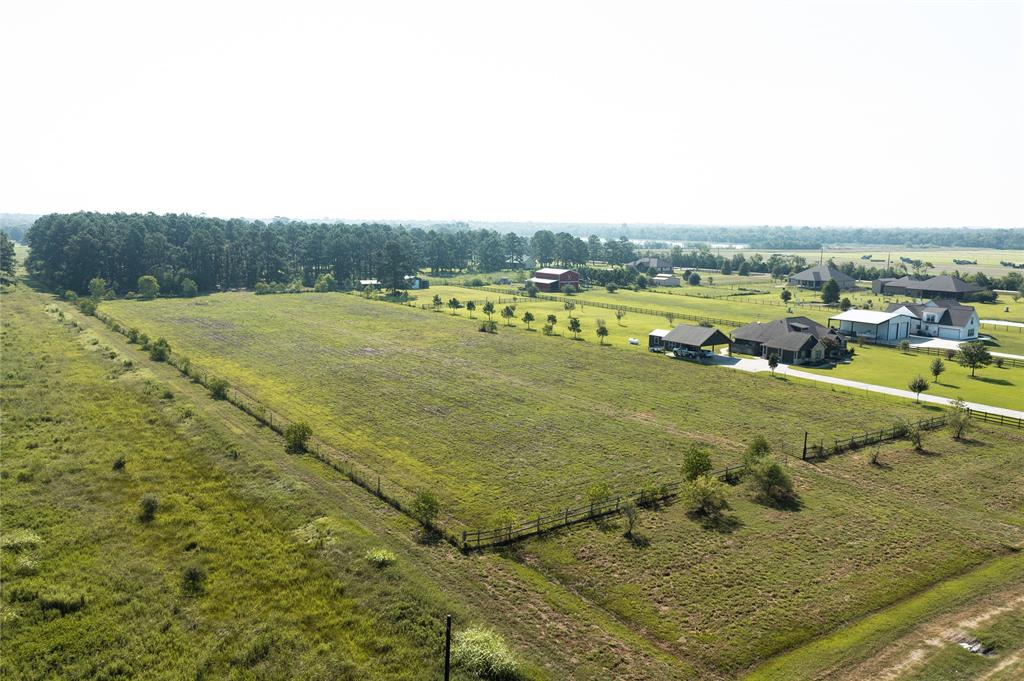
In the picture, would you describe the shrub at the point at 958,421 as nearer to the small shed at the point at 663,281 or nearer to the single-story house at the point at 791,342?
the single-story house at the point at 791,342

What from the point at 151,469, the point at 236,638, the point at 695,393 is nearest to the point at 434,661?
the point at 236,638

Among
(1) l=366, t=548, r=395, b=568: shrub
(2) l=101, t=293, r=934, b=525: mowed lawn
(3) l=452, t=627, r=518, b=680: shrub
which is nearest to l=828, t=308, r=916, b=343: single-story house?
(2) l=101, t=293, r=934, b=525: mowed lawn

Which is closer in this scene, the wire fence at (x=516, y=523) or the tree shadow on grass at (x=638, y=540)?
the tree shadow on grass at (x=638, y=540)

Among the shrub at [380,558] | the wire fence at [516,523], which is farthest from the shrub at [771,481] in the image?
the shrub at [380,558]

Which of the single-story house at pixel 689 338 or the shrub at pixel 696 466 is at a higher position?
the single-story house at pixel 689 338

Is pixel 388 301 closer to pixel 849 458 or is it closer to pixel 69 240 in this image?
pixel 69 240

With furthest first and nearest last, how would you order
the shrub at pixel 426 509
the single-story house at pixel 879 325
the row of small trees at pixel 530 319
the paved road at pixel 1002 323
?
the paved road at pixel 1002 323, the row of small trees at pixel 530 319, the single-story house at pixel 879 325, the shrub at pixel 426 509

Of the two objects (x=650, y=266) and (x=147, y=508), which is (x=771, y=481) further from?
(x=650, y=266)
